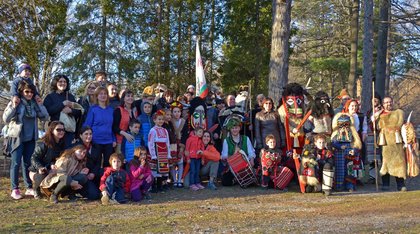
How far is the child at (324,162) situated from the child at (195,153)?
7.03 feet

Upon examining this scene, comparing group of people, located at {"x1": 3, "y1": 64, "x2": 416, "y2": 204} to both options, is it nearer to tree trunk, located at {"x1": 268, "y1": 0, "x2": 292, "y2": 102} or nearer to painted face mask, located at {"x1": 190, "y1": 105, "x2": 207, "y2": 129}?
painted face mask, located at {"x1": 190, "y1": 105, "x2": 207, "y2": 129}

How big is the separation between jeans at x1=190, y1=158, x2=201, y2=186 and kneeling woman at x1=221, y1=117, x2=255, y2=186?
0.54 metres

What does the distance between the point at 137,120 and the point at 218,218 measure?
3011mm

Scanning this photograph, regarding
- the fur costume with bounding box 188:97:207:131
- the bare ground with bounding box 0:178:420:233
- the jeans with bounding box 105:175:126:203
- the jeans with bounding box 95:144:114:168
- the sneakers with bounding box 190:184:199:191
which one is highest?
the fur costume with bounding box 188:97:207:131

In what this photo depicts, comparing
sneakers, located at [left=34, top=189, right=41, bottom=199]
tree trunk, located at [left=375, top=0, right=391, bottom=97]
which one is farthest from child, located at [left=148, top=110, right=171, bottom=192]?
tree trunk, located at [left=375, top=0, right=391, bottom=97]

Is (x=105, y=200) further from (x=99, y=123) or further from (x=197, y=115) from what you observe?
(x=197, y=115)

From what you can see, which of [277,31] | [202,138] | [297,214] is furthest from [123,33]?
[297,214]

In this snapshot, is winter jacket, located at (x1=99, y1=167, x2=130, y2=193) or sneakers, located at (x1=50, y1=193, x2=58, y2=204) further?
winter jacket, located at (x1=99, y1=167, x2=130, y2=193)

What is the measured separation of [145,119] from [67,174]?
6.84ft

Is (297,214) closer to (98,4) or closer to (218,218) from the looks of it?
(218,218)

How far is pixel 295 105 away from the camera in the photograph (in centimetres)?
994

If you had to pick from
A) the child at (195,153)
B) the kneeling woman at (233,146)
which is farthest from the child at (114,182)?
the kneeling woman at (233,146)

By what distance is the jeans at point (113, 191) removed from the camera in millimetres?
7707

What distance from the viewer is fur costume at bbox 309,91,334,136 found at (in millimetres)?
9906
